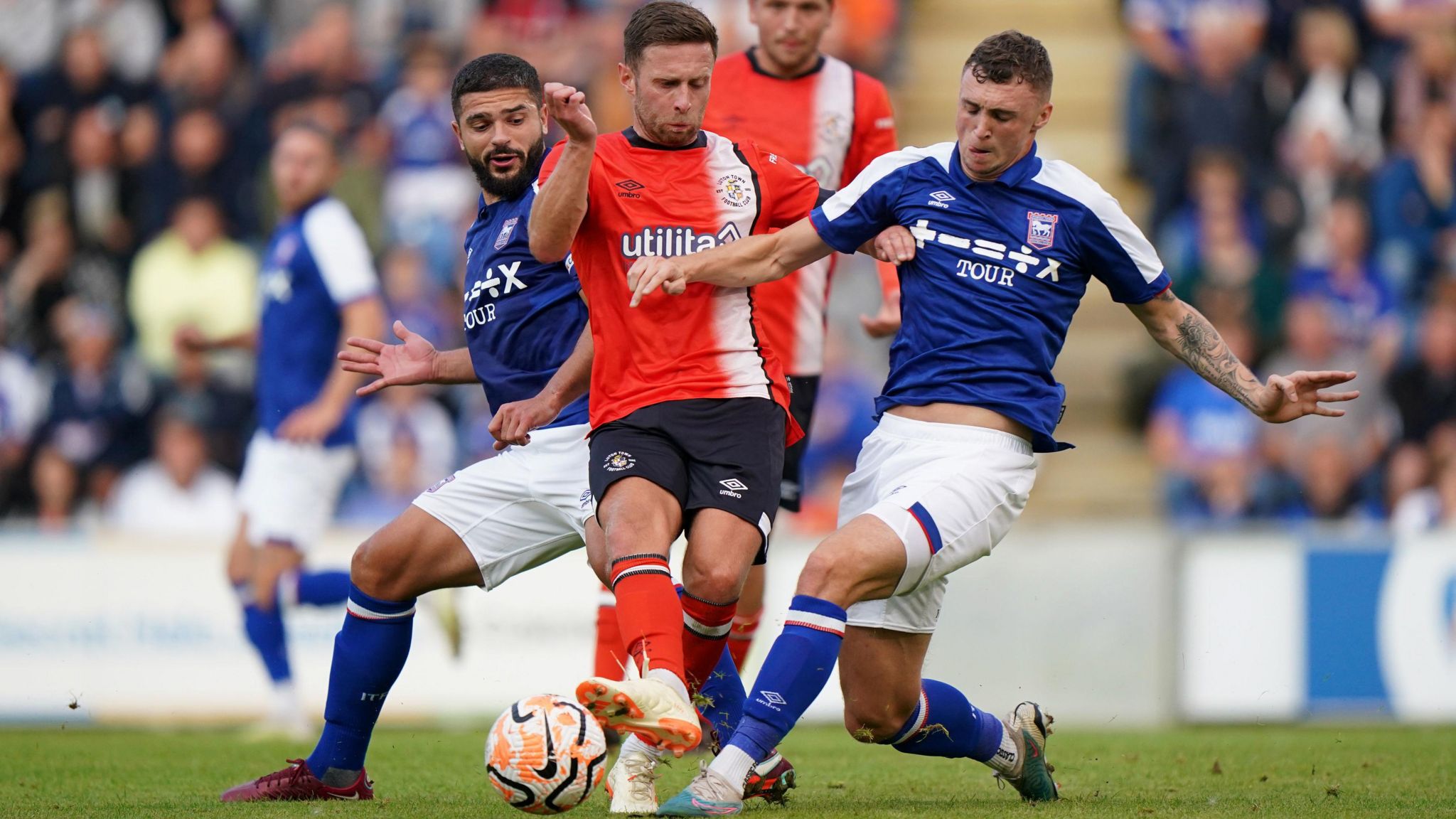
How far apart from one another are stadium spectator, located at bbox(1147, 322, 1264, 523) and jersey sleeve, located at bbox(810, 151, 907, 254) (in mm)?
6835

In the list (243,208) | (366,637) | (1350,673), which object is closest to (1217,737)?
(1350,673)

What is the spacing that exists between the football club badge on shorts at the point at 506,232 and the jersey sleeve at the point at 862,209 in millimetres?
1097

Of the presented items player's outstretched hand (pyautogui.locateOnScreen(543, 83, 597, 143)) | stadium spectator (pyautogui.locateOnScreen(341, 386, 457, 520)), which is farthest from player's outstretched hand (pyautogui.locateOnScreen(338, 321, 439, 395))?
stadium spectator (pyautogui.locateOnScreen(341, 386, 457, 520))

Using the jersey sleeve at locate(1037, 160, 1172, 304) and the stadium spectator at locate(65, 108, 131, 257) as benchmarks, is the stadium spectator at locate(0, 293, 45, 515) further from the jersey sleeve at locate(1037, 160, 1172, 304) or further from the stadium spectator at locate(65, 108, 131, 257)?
the jersey sleeve at locate(1037, 160, 1172, 304)

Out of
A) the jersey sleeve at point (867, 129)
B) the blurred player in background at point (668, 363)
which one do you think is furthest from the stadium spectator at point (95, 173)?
the blurred player in background at point (668, 363)

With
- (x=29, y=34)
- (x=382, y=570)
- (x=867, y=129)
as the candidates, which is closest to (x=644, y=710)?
(x=382, y=570)

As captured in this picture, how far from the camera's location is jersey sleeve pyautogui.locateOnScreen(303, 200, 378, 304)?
10.0m

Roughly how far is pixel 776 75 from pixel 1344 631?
5.25 meters

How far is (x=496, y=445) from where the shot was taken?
6.16 metres

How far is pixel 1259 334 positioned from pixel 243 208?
26.3ft

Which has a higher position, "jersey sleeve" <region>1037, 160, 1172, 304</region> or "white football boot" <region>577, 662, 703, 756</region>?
"jersey sleeve" <region>1037, 160, 1172, 304</region>

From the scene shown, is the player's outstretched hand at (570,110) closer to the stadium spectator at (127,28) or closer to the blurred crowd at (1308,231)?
the blurred crowd at (1308,231)

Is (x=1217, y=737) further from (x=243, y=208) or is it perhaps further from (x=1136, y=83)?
(x=243, y=208)

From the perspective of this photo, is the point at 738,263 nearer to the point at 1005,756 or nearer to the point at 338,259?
the point at 1005,756
